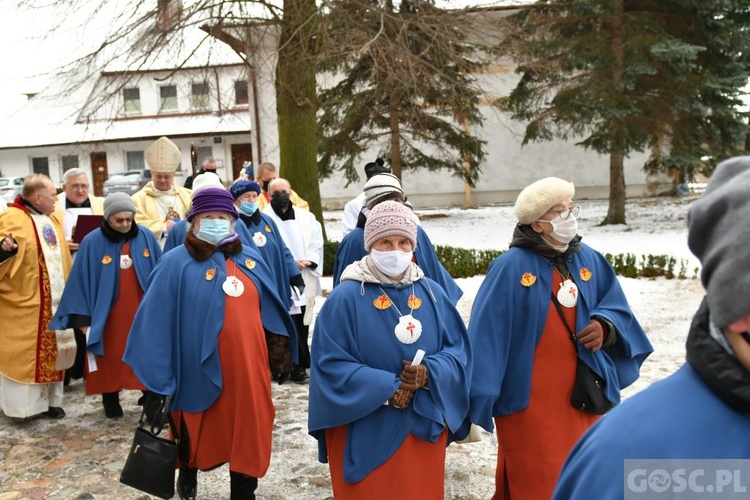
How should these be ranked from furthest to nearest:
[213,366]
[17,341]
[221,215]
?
[17,341] < [221,215] < [213,366]

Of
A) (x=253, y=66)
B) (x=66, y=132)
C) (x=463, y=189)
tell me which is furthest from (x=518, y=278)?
(x=66, y=132)

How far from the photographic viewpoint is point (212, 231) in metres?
4.82

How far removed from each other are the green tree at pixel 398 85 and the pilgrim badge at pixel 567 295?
8218 millimetres

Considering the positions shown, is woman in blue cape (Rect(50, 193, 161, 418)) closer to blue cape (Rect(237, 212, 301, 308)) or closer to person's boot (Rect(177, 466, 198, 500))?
blue cape (Rect(237, 212, 301, 308))

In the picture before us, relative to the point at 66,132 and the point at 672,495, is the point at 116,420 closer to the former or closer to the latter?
the point at 672,495

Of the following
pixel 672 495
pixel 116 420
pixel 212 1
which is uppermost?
pixel 212 1

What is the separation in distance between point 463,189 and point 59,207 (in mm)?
23342

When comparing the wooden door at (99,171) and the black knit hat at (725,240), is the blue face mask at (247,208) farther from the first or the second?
the wooden door at (99,171)

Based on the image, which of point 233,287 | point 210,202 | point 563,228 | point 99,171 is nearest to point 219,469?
point 233,287

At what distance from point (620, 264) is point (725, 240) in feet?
37.6

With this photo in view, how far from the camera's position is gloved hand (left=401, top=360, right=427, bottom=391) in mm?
3646

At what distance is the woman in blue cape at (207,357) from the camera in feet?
15.1

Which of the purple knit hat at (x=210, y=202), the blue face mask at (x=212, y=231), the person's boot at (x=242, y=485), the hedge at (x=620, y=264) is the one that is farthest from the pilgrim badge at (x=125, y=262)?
the hedge at (x=620, y=264)

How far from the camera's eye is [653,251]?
14.8 m
